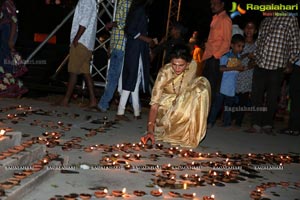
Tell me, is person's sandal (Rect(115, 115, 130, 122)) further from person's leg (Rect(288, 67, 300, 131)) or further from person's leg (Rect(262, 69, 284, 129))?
person's leg (Rect(288, 67, 300, 131))

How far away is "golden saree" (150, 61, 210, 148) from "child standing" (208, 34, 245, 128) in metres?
1.62

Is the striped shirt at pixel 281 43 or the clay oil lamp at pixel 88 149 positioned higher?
the striped shirt at pixel 281 43

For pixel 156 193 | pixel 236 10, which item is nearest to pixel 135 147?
pixel 156 193

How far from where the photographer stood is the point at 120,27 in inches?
319

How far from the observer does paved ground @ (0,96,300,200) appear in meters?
4.32

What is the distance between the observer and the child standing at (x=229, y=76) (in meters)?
8.02

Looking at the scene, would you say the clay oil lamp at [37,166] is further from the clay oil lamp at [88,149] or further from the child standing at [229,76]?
the child standing at [229,76]

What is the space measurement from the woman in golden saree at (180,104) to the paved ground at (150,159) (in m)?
0.25

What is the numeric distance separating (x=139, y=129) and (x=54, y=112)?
5.07 feet

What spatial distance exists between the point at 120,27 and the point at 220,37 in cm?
164

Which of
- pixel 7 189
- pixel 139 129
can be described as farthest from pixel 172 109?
pixel 7 189

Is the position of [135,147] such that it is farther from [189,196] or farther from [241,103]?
[241,103]

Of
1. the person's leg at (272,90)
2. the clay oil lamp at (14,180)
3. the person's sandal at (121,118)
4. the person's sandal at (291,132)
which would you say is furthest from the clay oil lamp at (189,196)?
the person's sandal at (291,132)

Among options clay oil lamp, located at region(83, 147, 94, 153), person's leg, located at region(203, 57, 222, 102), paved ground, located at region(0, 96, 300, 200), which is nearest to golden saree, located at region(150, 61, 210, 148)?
paved ground, located at region(0, 96, 300, 200)
